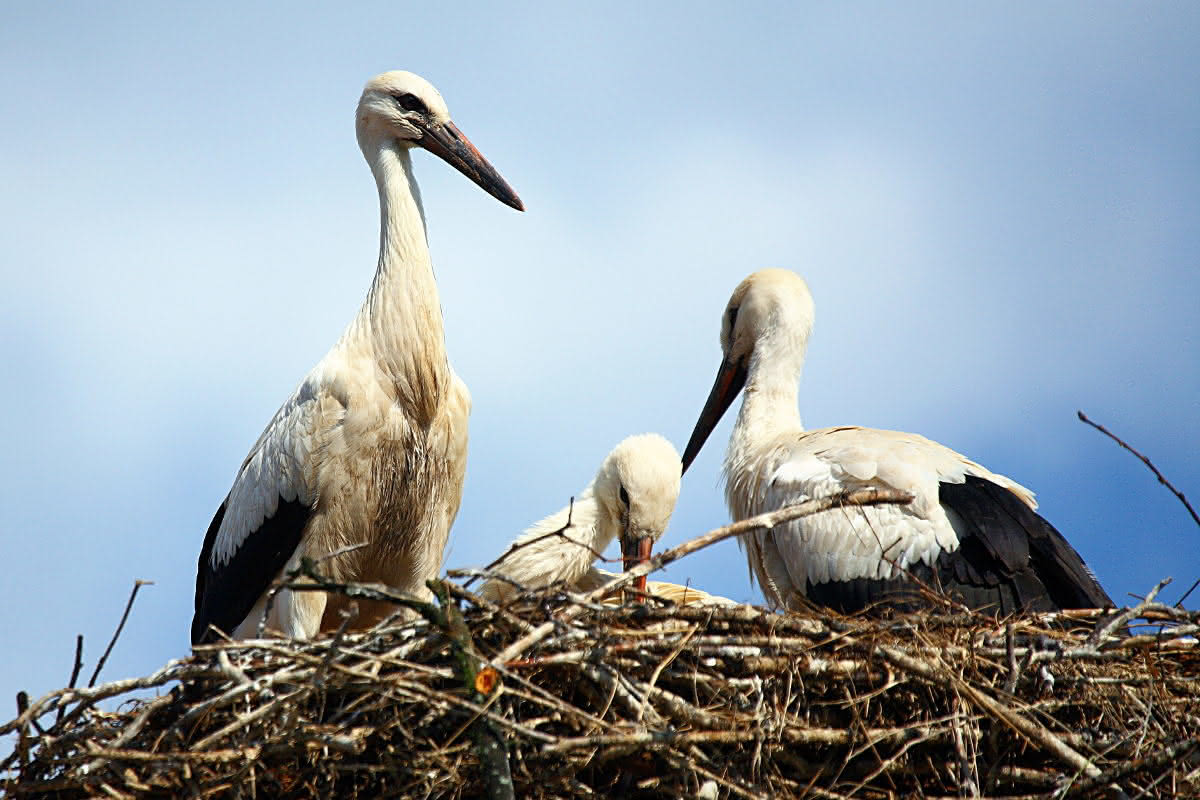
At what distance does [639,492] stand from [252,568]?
130 centimetres

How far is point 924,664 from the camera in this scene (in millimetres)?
2828

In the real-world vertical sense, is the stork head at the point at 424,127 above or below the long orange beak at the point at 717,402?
above

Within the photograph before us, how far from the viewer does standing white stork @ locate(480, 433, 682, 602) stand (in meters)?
4.45

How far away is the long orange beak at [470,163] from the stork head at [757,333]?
1.14 meters

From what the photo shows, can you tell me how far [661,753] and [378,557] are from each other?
5.27 ft

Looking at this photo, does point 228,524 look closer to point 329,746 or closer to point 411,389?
point 411,389

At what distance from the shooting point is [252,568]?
407cm

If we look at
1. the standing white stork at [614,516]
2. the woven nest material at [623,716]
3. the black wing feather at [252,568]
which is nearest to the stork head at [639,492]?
the standing white stork at [614,516]

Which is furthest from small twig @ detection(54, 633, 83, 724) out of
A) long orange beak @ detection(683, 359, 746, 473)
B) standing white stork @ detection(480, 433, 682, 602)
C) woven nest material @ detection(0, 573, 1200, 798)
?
long orange beak @ detection(683, 359, 746, 473)

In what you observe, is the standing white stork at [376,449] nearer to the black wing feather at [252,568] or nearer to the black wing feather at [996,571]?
the black wing feather at [252,568]

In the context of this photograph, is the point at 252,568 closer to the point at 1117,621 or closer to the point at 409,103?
the point at 409,103

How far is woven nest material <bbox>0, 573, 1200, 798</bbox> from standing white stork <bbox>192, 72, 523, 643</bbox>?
3.42 ft

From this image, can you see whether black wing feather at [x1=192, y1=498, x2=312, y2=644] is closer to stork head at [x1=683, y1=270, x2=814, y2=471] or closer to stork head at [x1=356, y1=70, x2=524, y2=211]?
stork head at [x1=356, y1=70, x2=524, y2=211]

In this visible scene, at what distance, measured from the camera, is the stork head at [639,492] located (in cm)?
471
